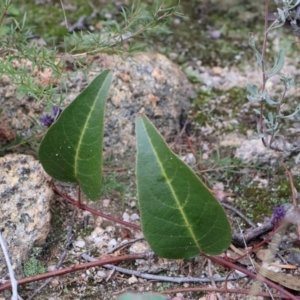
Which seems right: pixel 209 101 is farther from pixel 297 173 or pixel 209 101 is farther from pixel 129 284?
pixel 129 284

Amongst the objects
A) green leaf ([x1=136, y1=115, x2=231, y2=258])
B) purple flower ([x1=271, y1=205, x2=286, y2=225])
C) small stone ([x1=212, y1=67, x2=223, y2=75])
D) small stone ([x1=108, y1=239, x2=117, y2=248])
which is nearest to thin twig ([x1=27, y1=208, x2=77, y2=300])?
small stone ([x1=108, y1=239, x2=117, y2=248])

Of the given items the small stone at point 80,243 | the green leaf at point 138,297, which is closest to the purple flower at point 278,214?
the small stone at point 80,243

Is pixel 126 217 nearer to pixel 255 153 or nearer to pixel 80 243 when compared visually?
pixel 80 243

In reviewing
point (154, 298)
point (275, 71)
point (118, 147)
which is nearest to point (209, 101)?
point (118, 147)

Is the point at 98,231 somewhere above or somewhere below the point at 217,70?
below

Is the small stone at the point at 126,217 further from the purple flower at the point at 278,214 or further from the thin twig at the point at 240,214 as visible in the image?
the purple flower at the point at 278,214

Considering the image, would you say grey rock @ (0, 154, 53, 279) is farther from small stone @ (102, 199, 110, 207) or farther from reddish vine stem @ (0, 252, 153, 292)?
small stone @ (102, 199, 110, 207)

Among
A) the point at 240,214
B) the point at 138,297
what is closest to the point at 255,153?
the point at 240,214
